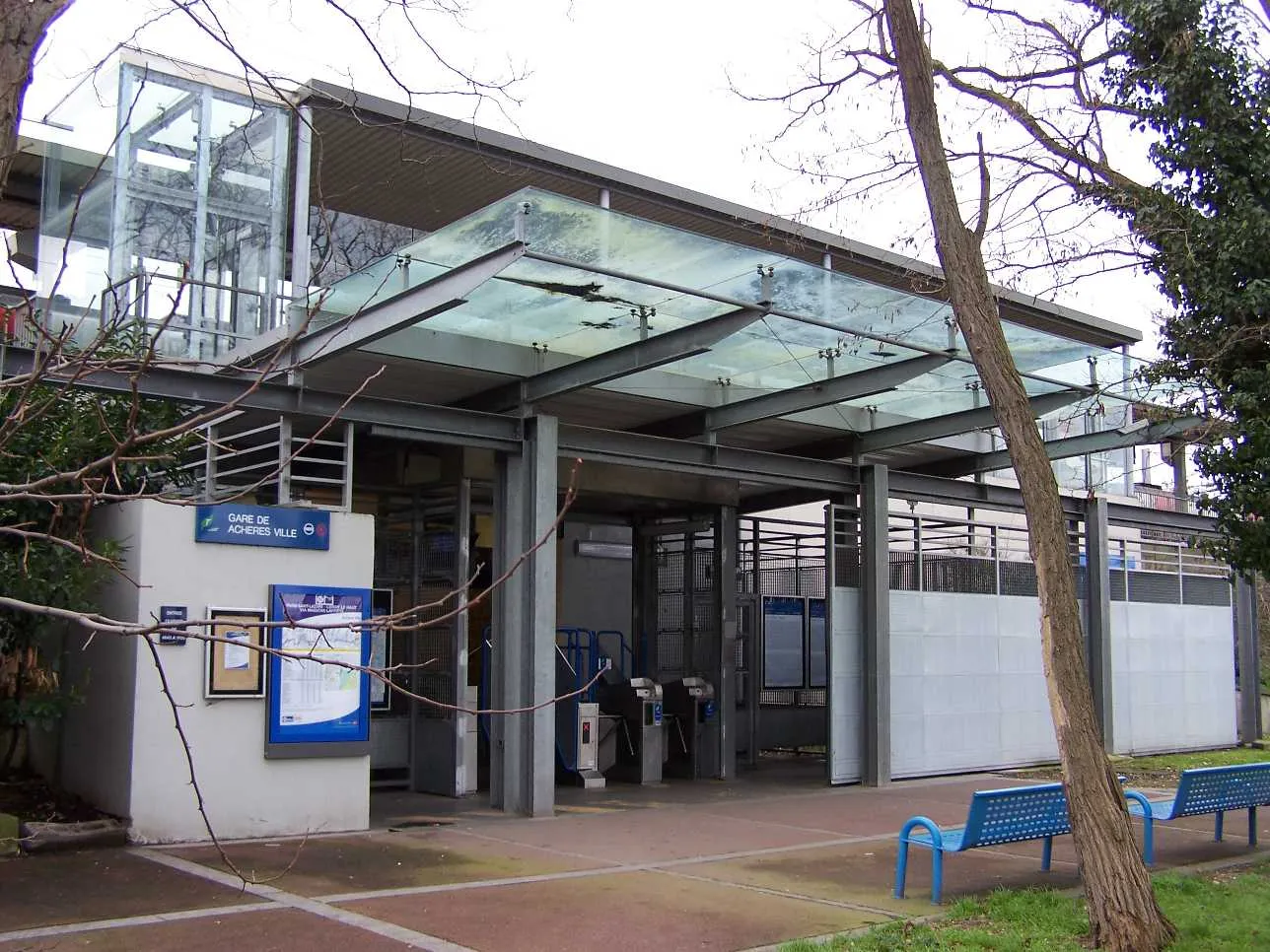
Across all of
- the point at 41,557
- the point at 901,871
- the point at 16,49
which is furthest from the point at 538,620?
the point at 16,49

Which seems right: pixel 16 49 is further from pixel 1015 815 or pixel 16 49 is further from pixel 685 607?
pixel 685 607

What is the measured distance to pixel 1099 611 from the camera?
1825cm

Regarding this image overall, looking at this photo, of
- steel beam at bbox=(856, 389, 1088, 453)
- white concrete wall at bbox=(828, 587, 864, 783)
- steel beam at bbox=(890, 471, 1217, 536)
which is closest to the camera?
steel beam at bbox=(856, 389, 1088, 453)

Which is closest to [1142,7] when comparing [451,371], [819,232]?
[451,371]

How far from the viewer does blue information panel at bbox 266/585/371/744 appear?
1037 centimetres

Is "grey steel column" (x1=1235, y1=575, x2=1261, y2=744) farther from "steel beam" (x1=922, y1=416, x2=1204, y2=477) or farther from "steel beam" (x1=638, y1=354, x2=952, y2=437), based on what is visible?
"steel beam" (x1=638, y1=354, x2=952, y2=437)

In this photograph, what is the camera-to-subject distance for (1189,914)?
7.43 metres

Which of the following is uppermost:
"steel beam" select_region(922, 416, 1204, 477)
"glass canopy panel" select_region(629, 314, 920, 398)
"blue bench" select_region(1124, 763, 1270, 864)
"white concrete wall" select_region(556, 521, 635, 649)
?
"glass canopy panel" select_region(629, 314, 920, 398)

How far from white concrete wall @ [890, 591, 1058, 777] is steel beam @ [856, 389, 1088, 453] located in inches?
78.8

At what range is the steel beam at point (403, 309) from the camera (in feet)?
30.1

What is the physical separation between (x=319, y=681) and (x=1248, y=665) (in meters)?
16.9

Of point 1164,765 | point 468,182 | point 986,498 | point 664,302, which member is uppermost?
point 468,182

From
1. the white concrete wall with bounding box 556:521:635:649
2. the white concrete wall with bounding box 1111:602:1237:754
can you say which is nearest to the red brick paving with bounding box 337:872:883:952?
the white concrete wall with bounding box 556:521:635:649

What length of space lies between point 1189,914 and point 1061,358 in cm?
660
